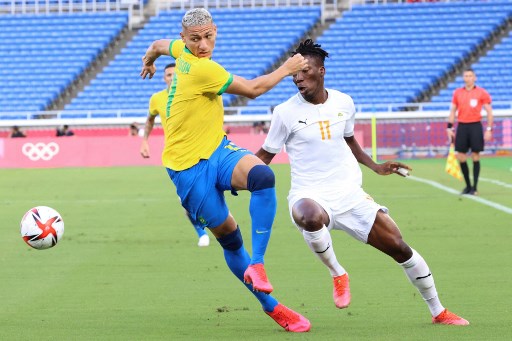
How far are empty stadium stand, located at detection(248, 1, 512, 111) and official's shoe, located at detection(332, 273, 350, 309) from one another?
Result: 96.8ft

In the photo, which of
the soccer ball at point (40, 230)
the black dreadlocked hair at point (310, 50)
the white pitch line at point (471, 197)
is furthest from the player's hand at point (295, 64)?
the white pitch line at point (471, 197)

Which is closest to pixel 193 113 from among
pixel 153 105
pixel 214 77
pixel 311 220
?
pixel 214 77

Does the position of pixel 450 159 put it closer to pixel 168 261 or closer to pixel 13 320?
pixel 168 261

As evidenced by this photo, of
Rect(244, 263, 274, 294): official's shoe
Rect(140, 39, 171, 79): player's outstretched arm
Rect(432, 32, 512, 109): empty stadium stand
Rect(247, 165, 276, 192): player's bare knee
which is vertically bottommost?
Rect(432, 32, 512, 109): empty stadium stand

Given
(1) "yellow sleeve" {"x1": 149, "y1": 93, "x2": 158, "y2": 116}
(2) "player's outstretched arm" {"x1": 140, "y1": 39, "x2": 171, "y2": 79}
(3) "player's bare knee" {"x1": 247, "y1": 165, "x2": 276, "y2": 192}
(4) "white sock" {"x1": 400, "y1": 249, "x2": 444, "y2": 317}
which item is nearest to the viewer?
(3) "player's bare knee" {"x1": 247, "y1": 165, "x2": 276, "y2": 192}

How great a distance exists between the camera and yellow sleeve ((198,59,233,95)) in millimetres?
6840

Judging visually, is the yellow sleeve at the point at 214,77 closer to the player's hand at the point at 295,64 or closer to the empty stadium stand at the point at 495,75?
the player's hand at the point at 295,64

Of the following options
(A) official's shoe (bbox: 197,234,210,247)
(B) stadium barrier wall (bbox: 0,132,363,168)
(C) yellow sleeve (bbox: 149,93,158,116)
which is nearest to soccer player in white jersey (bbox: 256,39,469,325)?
(A) official's shoe (bbox: 197,234,210,247)

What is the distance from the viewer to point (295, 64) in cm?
667

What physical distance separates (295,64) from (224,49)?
1368 inches

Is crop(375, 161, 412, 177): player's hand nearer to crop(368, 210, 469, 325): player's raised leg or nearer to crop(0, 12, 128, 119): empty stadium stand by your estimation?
crop(368, 210, 469, 325): player's raised leg

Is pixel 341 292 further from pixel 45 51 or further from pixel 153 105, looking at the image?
pixel 45 51

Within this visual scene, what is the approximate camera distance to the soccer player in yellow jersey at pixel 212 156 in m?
6.78

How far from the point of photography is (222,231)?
23.2 ft
